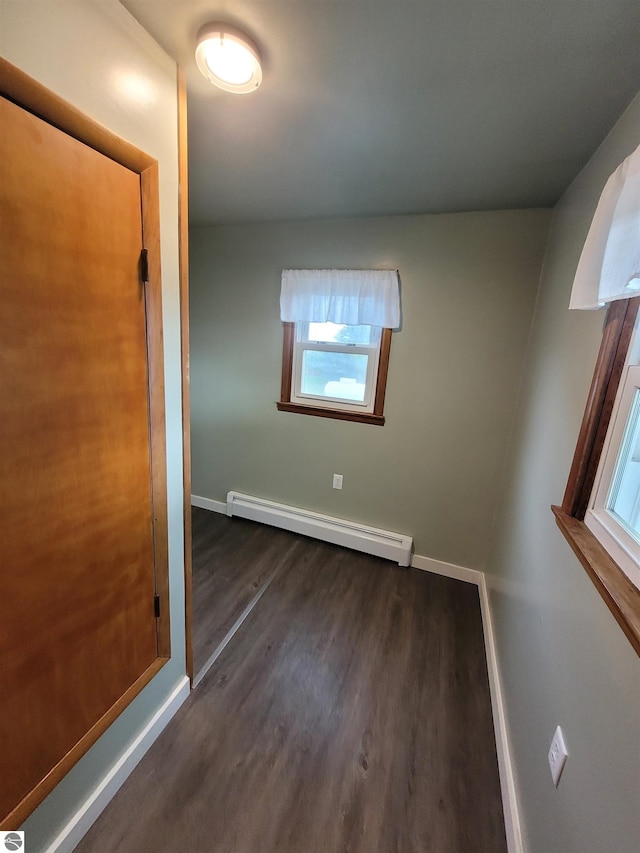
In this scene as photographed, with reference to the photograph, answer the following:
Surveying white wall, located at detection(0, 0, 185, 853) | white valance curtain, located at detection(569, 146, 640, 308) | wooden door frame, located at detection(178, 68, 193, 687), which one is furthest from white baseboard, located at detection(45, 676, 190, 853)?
white valance curtain, located at detection(569, 146, 640, 308)

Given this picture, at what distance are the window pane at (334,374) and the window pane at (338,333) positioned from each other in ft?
0.18

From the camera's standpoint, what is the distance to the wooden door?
2.38ft

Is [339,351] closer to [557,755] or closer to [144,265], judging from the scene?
[144,265]

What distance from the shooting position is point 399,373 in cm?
229

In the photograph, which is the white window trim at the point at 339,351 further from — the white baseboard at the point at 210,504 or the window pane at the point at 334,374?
the white baseboard at the point at 210,504

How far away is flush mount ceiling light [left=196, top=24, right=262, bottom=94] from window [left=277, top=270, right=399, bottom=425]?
125 cm

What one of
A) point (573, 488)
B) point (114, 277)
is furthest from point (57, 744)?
point (573, 488)

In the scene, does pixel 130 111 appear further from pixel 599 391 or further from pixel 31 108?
pixel 599 391

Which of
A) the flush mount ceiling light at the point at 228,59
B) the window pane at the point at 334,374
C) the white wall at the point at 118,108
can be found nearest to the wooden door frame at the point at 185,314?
the white wall at the point at 118,108

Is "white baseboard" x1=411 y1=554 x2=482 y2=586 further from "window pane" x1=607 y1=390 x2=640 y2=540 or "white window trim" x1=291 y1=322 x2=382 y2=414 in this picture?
"window pane" x1=607 y1=390 x2=640 y2=540

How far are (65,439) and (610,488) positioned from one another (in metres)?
1.46

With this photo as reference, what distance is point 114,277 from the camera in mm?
913

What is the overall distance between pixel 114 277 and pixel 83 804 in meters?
1.55

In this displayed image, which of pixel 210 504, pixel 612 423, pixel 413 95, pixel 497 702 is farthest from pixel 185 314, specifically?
pixel 210 504
